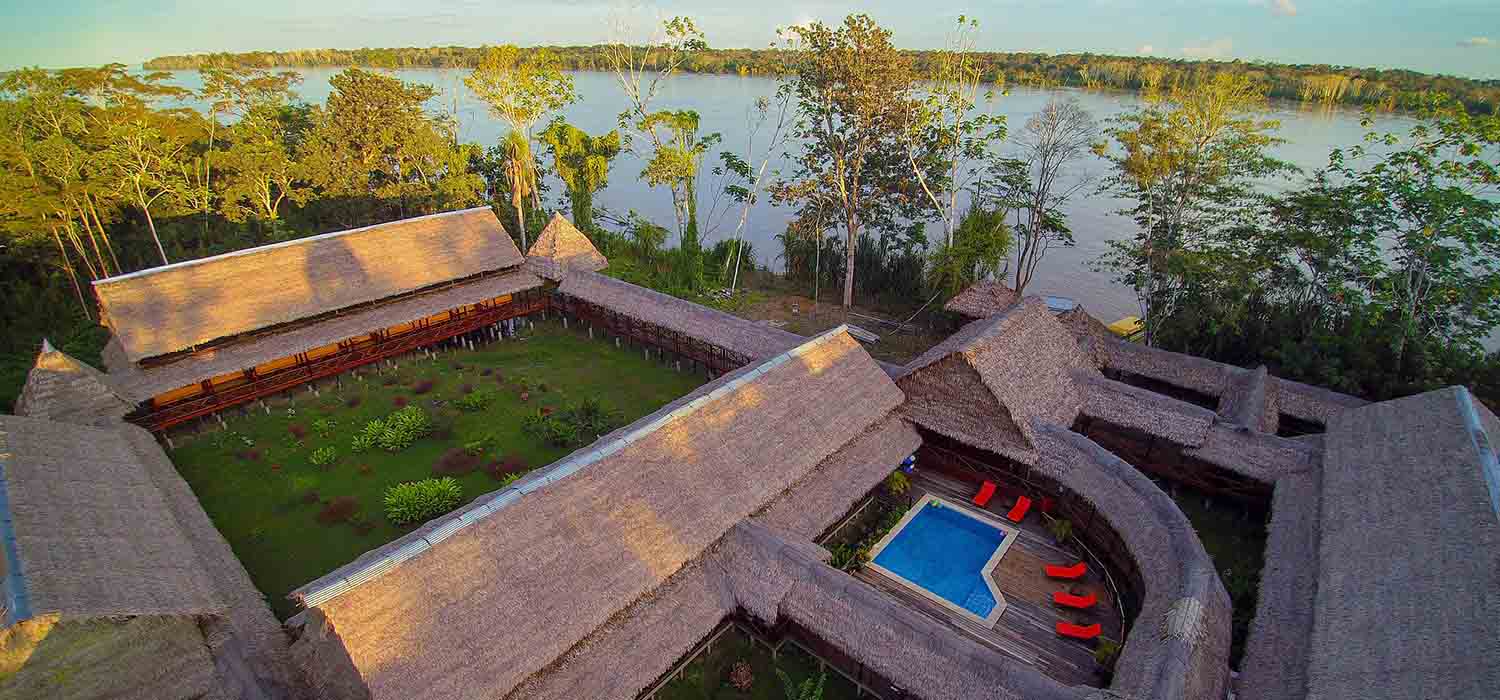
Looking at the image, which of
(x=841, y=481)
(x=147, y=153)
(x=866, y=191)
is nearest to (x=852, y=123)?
(x=866, y=191)

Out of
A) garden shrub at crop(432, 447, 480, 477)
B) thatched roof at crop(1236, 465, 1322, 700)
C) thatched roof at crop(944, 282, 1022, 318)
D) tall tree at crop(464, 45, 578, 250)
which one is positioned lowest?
garden shrub at crop(432, 447, 480, 477)

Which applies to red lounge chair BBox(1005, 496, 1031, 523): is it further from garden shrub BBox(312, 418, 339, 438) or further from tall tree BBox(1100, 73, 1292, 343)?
garden shrub BBox(312, 418, 339, 438)

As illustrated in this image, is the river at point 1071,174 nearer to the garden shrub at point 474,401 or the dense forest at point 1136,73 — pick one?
the dense forest at point 1136,73

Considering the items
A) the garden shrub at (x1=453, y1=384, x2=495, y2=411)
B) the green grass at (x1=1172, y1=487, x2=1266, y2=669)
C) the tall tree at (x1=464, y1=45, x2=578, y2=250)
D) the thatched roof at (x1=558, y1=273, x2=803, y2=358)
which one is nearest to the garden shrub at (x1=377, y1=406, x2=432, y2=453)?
the garden shrub at (x1=453, y1=384, x2=495, y2=411)

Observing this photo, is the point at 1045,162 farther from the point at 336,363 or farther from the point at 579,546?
the point at 336,363

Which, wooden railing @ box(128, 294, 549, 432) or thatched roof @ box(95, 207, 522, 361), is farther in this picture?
thatched roof @ box(95, 207, 522, 361)

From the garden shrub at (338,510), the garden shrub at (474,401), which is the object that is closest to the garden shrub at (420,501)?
the garden shrub at (338,510)
